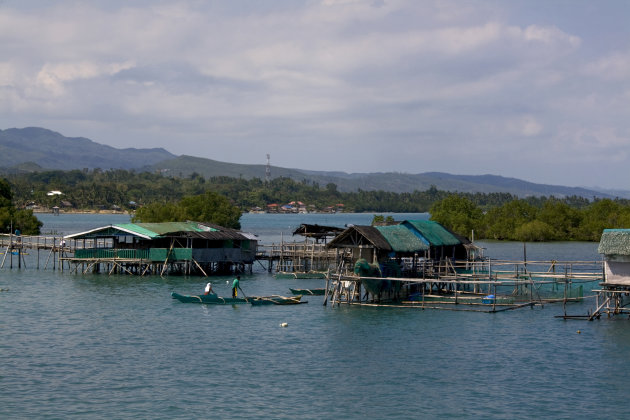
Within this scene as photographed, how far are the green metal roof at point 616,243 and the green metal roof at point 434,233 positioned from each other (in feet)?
50.6

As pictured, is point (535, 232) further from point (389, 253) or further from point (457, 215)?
point (389, 253)

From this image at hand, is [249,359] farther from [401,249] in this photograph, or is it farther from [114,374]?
[401,249]

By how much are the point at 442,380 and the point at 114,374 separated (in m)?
11.6

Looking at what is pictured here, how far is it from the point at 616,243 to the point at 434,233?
1840cm

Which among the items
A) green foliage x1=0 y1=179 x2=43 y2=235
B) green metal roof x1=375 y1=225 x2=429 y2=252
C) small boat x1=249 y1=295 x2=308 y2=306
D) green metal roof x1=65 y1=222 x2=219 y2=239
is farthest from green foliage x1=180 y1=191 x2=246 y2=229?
small boat x1=249 y1=295 x2=308 y2=306

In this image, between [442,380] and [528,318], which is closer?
[442,380]

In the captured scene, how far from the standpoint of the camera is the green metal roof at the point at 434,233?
5139 cm

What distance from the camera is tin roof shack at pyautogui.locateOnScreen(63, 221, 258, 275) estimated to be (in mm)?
59156

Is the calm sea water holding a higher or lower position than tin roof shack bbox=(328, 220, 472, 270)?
lower

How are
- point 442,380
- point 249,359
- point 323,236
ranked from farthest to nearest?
point 323,236, point 249,359, point 442,380

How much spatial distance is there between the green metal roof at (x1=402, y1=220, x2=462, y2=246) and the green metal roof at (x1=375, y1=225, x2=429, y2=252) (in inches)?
48.7

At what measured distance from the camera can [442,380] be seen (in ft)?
88.2

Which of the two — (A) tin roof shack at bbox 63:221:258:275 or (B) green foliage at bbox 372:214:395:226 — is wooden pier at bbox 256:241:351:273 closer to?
(A) tin roof shack at bbox 63:221:258:275

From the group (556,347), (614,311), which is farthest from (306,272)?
(556,347)
